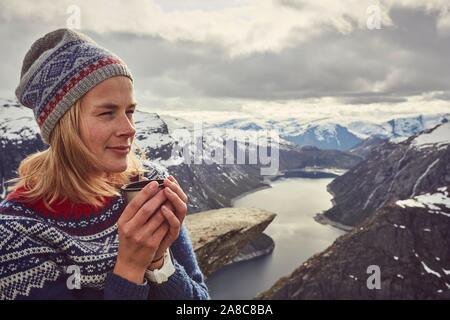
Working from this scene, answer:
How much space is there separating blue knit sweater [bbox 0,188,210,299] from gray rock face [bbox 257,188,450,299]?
108m

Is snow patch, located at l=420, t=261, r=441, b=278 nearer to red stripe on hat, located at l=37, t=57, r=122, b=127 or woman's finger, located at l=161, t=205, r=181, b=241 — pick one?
woman's finger, located at l=161, t=205, r=181, b=241

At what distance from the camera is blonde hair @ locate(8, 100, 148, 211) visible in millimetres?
2943

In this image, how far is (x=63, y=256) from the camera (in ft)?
9.41

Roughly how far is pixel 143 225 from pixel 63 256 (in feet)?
2.41

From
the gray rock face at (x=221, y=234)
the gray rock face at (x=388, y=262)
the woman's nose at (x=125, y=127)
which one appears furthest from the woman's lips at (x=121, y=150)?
the gray rock face at (x=388, y=262)

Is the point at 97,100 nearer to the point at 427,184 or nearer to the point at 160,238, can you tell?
the point at 160,238

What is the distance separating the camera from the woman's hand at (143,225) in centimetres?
252

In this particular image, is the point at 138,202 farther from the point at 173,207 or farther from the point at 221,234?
the point at 221,234

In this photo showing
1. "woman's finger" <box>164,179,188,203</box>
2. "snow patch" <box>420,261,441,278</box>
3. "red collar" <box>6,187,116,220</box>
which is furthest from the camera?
"snow patch" <box>420,261,441,278</box>

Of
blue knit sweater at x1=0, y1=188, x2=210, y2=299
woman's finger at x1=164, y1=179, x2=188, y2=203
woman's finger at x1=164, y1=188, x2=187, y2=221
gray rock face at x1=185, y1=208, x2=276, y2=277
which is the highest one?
woman's finger at x1=164, y1=179, x2=188, y2=203

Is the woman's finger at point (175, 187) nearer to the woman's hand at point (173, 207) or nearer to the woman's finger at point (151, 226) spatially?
the woman's hand at point (173, 207)

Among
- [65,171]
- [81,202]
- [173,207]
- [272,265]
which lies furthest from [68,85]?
[272,265]

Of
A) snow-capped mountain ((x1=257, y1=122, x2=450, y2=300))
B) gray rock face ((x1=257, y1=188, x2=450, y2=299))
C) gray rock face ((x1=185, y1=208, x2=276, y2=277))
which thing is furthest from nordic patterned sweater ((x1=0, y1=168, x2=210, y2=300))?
gray rock face ((x1=257, y1=188, x2=450, y2=299))

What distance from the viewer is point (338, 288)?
109m
